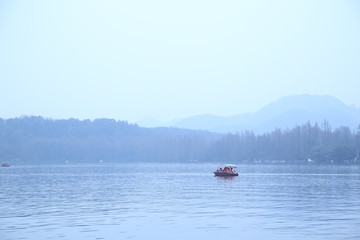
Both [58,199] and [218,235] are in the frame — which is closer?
[218,235]

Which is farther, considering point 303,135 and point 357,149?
point 303,135

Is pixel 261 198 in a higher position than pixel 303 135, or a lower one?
lower

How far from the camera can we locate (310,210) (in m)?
37.2

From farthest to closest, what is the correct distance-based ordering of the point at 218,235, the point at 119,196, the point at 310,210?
1. the point at 119,196
2. the point at 310,210
3. the point at 218,235

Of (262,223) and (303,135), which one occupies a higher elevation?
(303,135)

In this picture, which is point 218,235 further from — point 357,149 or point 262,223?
point 357,149

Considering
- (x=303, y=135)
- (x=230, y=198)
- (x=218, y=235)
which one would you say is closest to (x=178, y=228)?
(x=218, y=235)

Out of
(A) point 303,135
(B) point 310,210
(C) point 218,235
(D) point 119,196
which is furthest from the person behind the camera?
(A) point 303,135

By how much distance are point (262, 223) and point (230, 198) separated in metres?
15.5

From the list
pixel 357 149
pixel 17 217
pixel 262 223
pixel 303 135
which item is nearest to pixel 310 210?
pixel 262 223

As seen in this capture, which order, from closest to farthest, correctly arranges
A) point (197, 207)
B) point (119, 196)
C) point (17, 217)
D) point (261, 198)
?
point (17, 217)
point (197, 207)
point (261, 198)
point (119, 196)

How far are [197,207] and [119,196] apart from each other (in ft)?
40.4

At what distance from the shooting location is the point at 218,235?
27.9 metres

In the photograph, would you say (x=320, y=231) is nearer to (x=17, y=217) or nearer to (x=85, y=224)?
(x=85, y=224)
